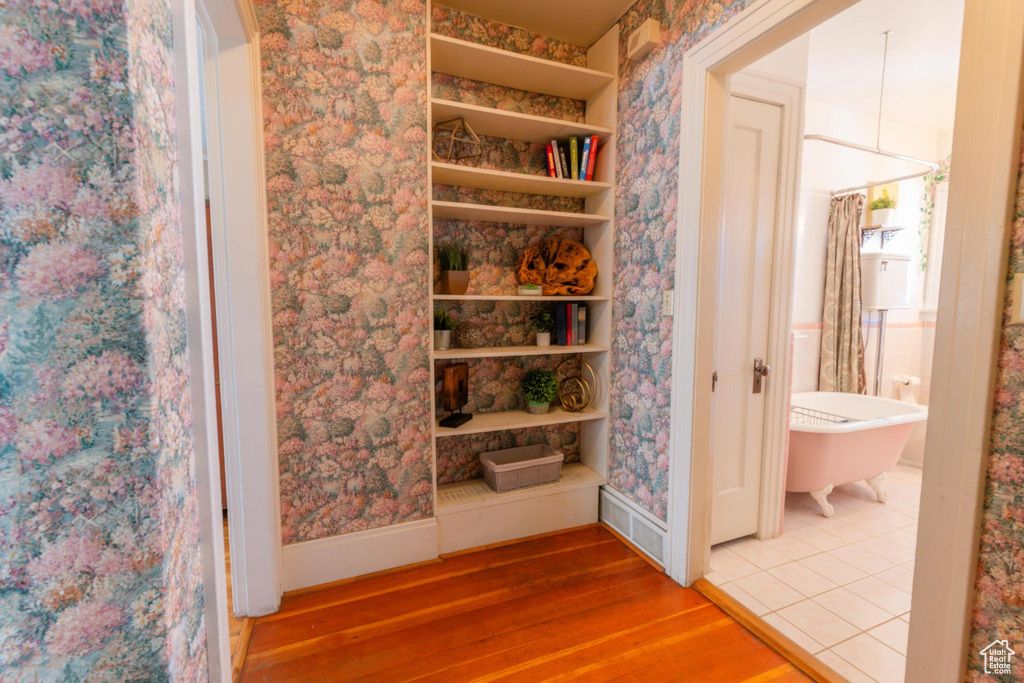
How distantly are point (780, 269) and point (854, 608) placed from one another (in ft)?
5.10

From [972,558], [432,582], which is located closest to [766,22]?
[972,558]

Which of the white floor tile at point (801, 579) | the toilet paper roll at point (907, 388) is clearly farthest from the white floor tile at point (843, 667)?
the toilet paper roll at point (907, 388)

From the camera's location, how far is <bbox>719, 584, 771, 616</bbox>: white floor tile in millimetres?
1804

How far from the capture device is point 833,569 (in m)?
2.10

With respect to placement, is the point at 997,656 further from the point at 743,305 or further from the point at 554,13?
the point at 554,13

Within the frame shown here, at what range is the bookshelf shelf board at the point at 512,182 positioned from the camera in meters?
2.09

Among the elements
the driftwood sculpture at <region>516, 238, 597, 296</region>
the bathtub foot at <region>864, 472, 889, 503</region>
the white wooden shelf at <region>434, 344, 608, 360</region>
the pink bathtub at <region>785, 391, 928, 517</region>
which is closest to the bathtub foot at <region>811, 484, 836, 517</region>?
the pink bathtub at <region>785, 391, 928, 517</region>

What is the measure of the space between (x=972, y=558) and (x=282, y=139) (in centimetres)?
253

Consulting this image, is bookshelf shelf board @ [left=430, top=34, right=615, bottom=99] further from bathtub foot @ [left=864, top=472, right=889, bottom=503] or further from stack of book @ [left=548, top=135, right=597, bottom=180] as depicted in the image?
bathtub foot @ [left=864, top=472, right=889, bottom=503]

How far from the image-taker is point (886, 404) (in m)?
3.16

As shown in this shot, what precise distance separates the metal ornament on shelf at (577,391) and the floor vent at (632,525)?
0.48 m

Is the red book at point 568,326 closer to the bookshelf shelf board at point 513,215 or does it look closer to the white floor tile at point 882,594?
the bookshelf shelf board at point 513,215

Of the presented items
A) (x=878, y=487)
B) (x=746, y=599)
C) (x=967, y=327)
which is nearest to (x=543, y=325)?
(x=746, y=599)

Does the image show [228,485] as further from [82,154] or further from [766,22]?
[766,22]
